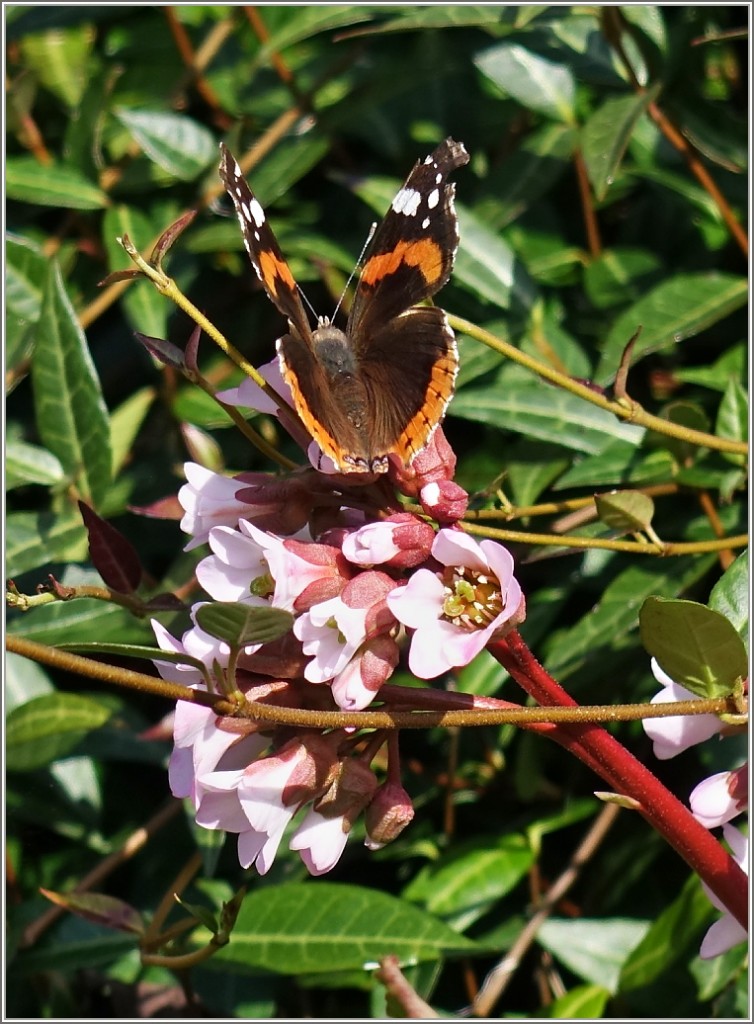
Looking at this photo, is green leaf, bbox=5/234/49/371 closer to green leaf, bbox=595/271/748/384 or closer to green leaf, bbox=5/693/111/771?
green leaf, bbox=5/693/111/771

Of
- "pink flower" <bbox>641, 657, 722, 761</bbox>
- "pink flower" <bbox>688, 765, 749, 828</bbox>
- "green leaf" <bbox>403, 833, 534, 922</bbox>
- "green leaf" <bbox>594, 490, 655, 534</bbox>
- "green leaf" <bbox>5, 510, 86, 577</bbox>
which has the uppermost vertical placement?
"green leaf" <bbox>594, 490, 655, 534</bbox>

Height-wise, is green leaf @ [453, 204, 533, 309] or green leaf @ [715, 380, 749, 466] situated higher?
green leaf @ [453, 204, 533, 309]

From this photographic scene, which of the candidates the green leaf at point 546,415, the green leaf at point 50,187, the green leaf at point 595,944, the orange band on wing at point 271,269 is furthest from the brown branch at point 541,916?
the green leaf at point 50,187

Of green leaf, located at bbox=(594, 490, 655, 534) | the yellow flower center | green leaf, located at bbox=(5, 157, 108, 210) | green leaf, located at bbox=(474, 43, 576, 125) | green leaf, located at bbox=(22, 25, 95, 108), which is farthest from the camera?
green leaf, located at bbox=(22, 25, 95, 108)

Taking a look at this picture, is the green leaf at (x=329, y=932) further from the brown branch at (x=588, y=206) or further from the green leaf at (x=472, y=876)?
the brown branch at (x=588, y=206)

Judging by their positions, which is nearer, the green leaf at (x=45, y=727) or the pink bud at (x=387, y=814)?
the pink bud at (x=387, y=814)

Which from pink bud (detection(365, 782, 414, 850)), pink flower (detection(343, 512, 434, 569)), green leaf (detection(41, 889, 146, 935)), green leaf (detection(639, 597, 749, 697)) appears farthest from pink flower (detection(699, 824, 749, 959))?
green leaf (detection(41, 889, 146, 935))

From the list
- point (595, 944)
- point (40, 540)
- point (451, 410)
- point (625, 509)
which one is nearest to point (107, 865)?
point (40, 540)

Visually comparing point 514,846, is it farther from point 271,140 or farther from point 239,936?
point 271,140
